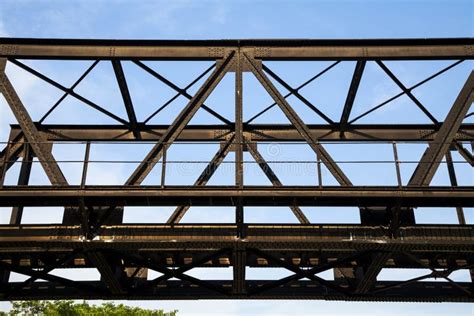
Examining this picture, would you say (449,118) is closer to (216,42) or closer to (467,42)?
(467,42)

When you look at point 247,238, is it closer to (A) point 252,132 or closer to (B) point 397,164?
(B) point 397,164

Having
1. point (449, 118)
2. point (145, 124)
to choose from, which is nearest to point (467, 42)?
point (449, 118)

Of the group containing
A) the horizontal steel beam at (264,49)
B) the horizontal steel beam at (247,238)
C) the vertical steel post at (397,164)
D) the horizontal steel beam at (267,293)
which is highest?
the horizontal steel beam at (264,49)

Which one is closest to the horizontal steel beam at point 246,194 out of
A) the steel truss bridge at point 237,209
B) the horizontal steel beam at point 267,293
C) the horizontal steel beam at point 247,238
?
the steel truss bridge at point 237,209

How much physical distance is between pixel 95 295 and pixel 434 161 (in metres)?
9.51

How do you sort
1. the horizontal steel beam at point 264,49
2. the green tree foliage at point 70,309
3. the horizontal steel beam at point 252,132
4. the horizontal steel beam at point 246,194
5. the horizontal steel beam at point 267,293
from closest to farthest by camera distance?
the horizontal steel beam at point 246,194, the horizontal steel beam at point 264,49, the horizontal steel beam at point 267,293, the horizontal steel beam at point 252,132, the green tree foliage at point 70,309

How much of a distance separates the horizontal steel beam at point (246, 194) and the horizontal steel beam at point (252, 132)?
4898 mm

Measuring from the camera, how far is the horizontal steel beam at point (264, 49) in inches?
474

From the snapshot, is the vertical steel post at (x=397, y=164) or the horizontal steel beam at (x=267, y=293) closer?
the vertical steel post at (x=397, y=164)

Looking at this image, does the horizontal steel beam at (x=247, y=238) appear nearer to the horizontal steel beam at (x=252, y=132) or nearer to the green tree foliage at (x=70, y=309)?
the horizontal steel beam at (x=252, y=132)

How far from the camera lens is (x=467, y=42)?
39.8 feet

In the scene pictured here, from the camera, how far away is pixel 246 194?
995 cm

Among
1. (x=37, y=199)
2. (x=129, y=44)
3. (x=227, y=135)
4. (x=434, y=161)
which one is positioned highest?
(x=129, y=44)

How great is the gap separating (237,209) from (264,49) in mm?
4571
